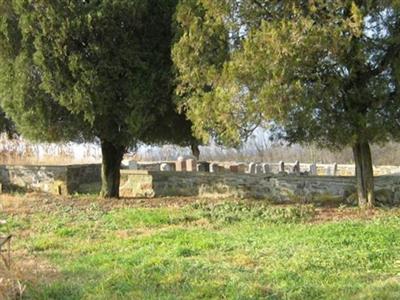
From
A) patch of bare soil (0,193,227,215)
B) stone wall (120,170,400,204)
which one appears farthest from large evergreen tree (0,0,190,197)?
stone wall (120,170,400,204)

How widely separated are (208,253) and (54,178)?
10938 millimetres

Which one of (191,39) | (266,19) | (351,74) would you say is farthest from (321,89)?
(191,39)

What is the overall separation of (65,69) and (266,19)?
4641mm

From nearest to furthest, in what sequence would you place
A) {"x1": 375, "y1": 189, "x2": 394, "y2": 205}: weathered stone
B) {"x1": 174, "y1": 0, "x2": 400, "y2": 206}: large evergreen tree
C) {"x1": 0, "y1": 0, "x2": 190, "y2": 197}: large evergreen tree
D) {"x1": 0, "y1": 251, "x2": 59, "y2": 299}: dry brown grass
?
1. {"x1": 0, "y1": 251, "x2": 59, "y2": 299}: dry brown grass
2. {"x1": 174, "y1": 0, "x2": 400, "y2": 206}: large evergreen tree
3. {"x1": 0, "y1": 0, "x2": 190, "y2": 197}: large evergreen tree
4. {"x1": 375, "y1": 189, "x2": 394, "y2": 205}: weathered stone

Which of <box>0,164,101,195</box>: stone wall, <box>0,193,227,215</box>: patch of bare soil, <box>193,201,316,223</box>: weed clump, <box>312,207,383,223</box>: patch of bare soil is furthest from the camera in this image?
<box>0,164,101,195</box>: stone wall

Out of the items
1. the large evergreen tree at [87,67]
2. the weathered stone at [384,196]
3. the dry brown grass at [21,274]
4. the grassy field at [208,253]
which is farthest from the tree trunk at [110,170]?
the dry brown grass at [21,274]

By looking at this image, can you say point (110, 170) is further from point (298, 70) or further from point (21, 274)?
point (21, 274)

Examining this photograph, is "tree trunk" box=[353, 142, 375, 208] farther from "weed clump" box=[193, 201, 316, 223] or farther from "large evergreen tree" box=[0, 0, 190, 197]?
"large evergreen tree" box=[0, 0, 190, 197]

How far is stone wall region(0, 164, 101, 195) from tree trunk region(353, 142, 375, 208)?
8.49 metres

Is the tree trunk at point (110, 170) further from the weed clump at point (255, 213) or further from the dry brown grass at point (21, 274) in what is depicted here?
the dry brown grass at point (21, 274)

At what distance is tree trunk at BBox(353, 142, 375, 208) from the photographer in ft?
38.2

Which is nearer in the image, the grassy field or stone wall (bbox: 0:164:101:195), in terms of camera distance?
the grassy field

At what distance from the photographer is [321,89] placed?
1038cm

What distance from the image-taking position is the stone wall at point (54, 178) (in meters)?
17.6
